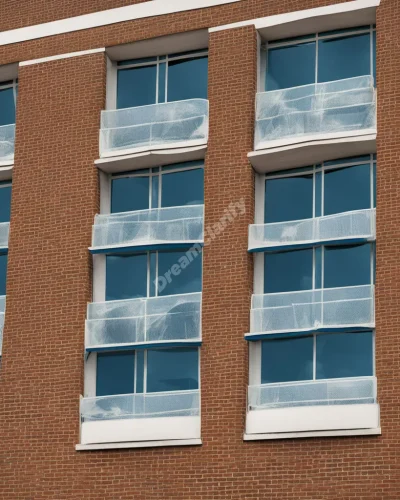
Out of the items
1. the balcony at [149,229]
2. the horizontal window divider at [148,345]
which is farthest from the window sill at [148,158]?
the horizontal window divider at [148,345]

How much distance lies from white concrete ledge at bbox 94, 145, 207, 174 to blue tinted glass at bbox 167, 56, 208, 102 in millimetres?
1687

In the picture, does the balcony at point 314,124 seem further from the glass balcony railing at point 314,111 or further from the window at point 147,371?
the window at point 147,371

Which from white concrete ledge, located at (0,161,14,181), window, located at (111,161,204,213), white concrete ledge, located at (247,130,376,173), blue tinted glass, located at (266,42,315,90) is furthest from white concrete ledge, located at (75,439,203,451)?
blue tinted glass, located at (266,42,315,90)

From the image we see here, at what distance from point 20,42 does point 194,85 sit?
4.98m

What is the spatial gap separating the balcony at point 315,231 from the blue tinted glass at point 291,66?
3.66 metres

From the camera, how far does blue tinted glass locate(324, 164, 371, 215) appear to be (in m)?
35.6

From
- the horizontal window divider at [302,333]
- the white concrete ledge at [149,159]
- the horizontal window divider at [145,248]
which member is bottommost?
the horizontal window divider at [302,333]

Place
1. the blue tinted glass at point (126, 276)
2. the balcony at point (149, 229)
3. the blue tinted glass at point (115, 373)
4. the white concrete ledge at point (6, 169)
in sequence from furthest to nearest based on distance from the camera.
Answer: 1. the white concrete ledge at point (6, 169)
2. the blue tinted glass at point (126, 276)
3. the balcony at point (149, 229)
4. the blue tinted glass at point (115, 373)

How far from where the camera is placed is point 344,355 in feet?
113

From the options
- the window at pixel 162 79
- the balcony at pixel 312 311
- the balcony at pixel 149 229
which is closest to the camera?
the balcony at pixel 312 311

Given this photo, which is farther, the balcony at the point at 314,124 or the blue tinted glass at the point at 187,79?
the blue tinted glass at the point at 187,79

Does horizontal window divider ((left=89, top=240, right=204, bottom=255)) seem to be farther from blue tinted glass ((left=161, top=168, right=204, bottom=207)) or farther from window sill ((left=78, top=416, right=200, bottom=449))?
window sill ((left=78, top=416, right=200, bottom=449))

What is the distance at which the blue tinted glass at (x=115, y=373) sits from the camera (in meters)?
36.3

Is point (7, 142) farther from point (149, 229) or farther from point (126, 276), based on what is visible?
point (126, 276)
